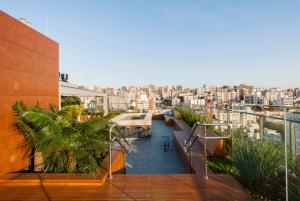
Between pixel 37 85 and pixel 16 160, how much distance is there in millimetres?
1828

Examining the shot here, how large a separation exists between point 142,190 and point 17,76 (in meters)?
3.40

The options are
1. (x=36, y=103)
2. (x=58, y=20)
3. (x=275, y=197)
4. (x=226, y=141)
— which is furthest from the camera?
(x=58, y=20)

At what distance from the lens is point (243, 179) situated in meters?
4.16

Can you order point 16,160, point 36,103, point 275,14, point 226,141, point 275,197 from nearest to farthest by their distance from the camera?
1. point 275,197
2. point 16,160
3. point 36,103
4. point 226,141
5. point 275,14

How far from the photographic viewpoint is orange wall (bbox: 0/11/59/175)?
4441mm

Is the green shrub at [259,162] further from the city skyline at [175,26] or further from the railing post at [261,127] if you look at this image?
the city skyline at [175,26]

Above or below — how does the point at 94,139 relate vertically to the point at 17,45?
below

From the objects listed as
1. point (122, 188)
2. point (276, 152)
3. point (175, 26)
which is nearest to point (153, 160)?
point (122, 188)

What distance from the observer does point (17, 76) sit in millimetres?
4875

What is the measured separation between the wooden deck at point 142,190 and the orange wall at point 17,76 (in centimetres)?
89

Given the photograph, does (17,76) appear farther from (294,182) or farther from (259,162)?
(294,182)

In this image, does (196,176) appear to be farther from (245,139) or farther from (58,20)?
(58,20)

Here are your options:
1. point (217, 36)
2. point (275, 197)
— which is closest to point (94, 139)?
point (275, 197)

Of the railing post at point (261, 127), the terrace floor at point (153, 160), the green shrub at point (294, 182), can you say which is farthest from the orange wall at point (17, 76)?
the railing post at point (261, 127)
